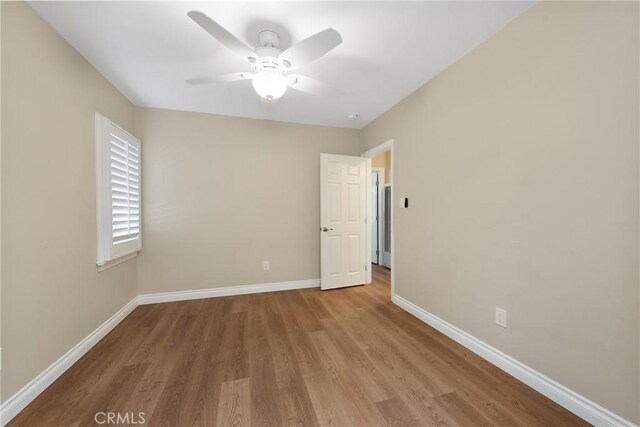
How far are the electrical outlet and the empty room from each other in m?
0.02

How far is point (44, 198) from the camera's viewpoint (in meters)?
1.59

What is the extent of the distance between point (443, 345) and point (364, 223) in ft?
6.37

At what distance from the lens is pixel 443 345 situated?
2041 mm

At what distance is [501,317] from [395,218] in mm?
1479

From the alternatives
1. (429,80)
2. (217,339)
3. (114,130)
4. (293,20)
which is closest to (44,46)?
(114,130)

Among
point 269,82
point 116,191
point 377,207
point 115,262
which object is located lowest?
point 115,262

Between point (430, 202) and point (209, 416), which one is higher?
point (430, 202)

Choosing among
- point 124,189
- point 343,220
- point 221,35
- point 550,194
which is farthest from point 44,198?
point 550,194

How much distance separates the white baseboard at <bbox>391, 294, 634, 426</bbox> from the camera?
1256mm

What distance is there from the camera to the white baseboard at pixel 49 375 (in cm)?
132

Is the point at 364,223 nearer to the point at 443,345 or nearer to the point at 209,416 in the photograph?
the point at 443,345

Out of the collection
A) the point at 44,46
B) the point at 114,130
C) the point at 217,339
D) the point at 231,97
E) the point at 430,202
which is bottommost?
the point at 217,339

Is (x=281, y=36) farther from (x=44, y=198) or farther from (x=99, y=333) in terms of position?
(x=99, y=333)

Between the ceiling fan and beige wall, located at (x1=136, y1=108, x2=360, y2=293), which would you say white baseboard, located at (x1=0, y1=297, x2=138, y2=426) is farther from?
the ceiling fan
